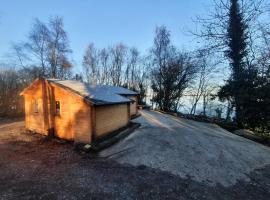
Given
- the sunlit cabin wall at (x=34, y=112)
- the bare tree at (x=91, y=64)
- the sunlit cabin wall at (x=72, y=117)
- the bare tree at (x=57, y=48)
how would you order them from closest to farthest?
the sunlit cabin wall at (x=72, y=117), the sunlit cabin wall at (x=34, y=112), the bare tree at (x=57, y=48), the bare tree at (x=91, y=64)

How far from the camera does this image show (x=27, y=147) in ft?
32.8

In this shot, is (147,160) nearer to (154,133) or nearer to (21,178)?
(154,133)

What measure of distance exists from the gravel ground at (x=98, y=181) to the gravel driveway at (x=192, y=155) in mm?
358

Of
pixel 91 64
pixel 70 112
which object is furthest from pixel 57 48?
pixel 70 112

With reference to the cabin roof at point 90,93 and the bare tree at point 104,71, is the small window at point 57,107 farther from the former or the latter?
the bare tree at point 104,71

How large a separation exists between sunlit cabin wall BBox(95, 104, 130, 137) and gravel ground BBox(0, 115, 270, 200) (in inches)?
79.0

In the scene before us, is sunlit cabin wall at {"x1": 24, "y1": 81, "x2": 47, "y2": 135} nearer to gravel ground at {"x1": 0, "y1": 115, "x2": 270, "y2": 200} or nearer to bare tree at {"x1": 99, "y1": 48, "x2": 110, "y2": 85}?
gravel ground at {"x1": 0, "y1": 115, "x2": 270, "y2": 200}

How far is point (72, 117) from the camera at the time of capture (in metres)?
10.6

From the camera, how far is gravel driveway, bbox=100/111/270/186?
7.42m

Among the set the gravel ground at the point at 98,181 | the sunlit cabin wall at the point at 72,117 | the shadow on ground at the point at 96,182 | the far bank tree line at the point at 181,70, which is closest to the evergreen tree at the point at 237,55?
the far bank tree line at the point at 181,70

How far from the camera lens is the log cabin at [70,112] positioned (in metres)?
10.0

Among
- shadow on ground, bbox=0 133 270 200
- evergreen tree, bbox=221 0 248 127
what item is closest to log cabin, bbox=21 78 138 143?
shadow on ground, bbox=0 133 270 200

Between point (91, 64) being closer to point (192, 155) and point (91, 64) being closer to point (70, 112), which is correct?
point (70, 112)

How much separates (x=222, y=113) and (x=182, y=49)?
1076cm
